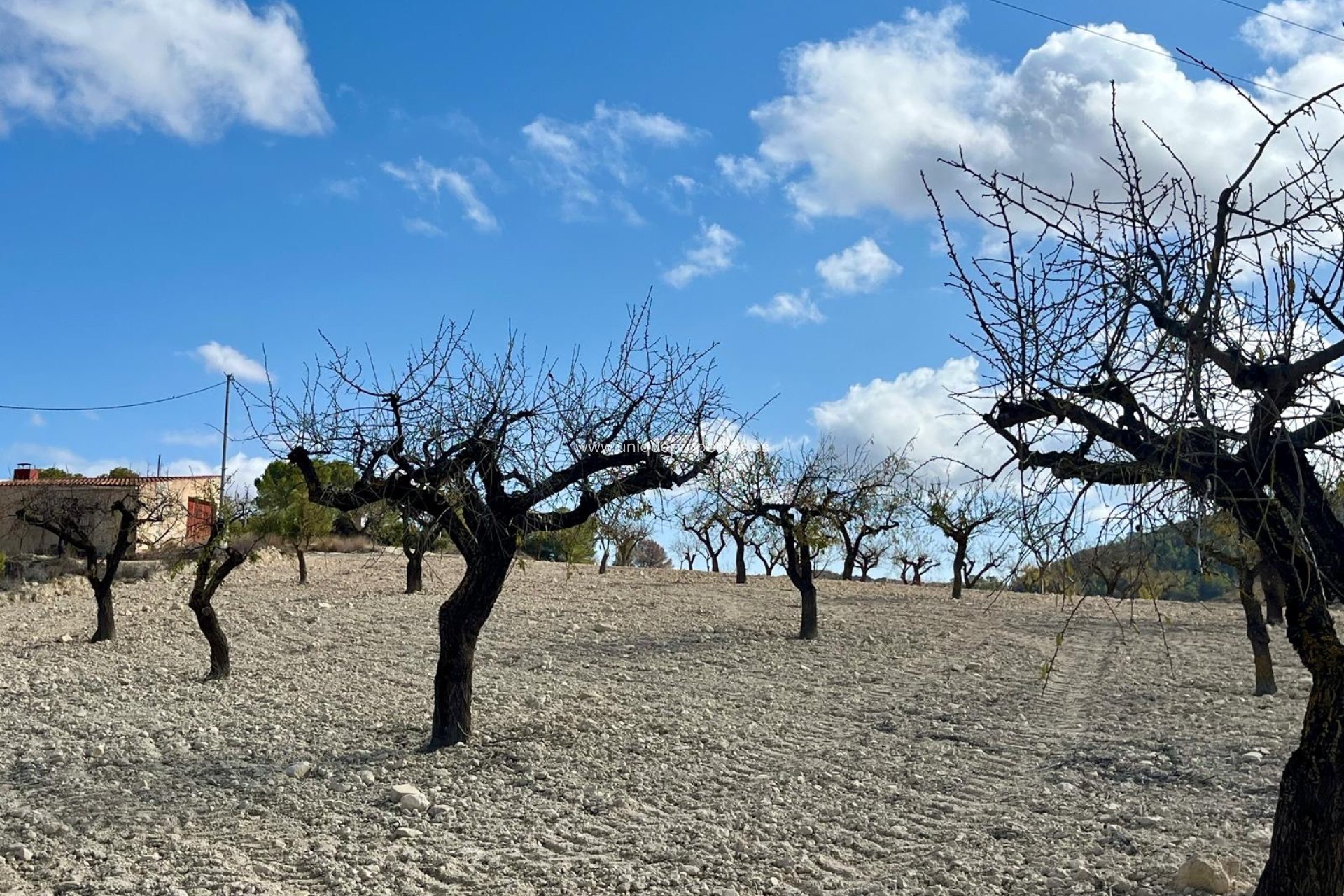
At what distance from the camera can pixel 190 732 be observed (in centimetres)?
1080

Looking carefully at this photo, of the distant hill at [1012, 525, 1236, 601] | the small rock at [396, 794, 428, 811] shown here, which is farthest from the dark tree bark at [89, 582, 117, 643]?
the distant hill at [1012, 525, 1236, 601]

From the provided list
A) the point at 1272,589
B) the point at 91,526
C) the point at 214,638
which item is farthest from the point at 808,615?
the point at 91,526

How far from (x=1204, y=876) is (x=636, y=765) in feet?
15.4

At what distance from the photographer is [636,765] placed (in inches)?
367

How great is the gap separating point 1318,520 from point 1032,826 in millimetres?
3277

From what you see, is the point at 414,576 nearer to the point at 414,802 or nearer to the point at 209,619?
the point at 209,619

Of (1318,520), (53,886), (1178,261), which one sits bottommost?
(53,886)

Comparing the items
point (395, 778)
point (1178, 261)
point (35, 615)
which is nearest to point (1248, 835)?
point (1178, 261)

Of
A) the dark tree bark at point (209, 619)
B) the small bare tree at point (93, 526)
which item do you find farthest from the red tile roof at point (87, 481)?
the dark tree bark at point (209, 619)

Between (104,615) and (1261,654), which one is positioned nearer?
(1261,654)

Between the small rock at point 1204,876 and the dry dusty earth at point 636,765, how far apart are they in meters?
0.19

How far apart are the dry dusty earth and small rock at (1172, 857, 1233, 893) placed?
193 millimetres

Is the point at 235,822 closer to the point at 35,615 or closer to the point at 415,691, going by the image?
the point at 415,691

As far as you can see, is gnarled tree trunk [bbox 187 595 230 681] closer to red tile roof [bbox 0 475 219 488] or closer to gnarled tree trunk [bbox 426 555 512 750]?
gnarled tree trunk [bbox 426 555 512 750]
